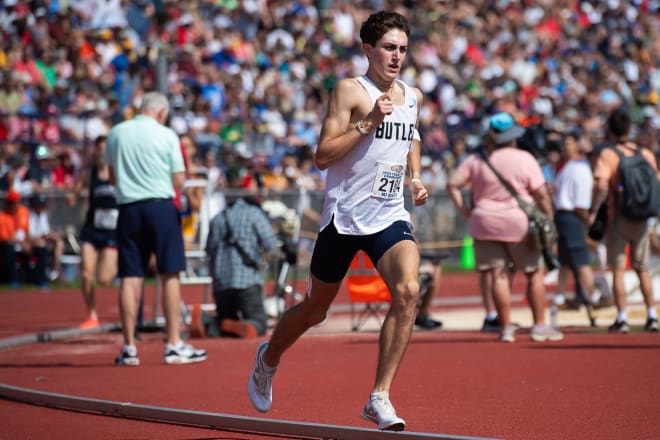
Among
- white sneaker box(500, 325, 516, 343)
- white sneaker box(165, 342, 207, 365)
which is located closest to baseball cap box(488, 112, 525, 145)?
white sneaker box(500, 325, 516, 343)

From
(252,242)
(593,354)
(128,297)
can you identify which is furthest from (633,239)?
(128,297)

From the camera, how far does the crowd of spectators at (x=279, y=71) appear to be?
21734 mm

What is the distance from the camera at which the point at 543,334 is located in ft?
38.9

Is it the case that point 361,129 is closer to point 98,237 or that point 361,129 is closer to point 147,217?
point 147,217

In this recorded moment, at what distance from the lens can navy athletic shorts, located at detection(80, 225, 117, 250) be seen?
1334 centimetres

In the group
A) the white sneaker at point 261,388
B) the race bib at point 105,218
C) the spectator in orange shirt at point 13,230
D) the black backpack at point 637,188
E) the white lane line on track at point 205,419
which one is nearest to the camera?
the white lane line on track at point 205,419

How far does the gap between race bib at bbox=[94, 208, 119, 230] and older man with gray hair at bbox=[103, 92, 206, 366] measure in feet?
8.37

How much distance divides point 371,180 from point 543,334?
5645 mm

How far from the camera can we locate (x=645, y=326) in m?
12.7

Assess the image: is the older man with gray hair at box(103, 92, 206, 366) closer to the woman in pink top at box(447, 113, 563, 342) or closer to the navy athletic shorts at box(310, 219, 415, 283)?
the woman in pink top at box(447, 113, 563, 342)

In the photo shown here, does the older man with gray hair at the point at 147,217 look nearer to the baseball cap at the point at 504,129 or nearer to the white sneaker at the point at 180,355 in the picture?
the white sneaker at the point at 180,355

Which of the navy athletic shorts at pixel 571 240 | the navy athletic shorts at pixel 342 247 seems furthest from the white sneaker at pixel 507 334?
the navy athletic shorts at pixel 342 247

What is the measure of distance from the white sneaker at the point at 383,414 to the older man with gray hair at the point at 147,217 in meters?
4.47

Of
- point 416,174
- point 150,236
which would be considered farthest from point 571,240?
point 416,174
